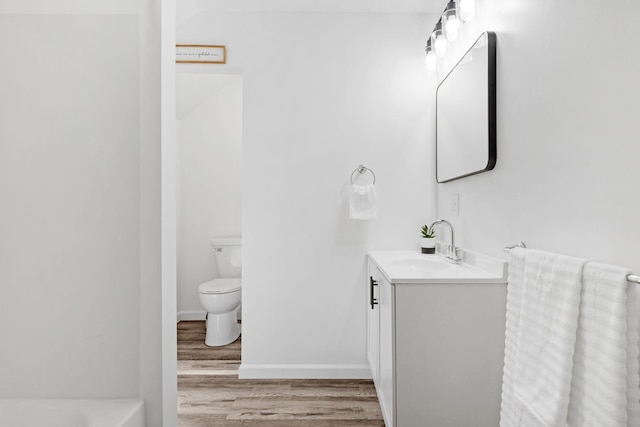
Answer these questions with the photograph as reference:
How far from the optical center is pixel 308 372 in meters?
2.23

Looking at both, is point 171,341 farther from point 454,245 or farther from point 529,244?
point 454,245

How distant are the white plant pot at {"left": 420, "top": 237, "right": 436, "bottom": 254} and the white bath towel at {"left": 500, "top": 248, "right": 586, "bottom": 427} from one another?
3.23 ft

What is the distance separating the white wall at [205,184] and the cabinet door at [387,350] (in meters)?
2.10

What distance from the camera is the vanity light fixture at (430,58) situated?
6.93ft

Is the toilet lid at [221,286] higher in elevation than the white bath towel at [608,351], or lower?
lower

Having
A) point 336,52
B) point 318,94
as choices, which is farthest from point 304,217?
point 336,52

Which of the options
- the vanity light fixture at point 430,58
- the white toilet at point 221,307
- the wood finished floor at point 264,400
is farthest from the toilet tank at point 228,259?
the vanity light fixture at point 430,58

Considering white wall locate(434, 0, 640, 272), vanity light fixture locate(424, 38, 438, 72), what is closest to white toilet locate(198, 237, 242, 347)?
white wall locate(434, 0, 640, 272)

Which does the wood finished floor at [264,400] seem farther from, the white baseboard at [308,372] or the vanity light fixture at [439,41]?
the vanity light fixture at [439,41]

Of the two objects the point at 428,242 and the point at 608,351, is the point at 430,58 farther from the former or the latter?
the point at 608,351

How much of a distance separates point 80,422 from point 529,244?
1.49m

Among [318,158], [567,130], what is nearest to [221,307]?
[318,158]

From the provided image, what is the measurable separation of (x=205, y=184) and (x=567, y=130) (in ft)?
9.85

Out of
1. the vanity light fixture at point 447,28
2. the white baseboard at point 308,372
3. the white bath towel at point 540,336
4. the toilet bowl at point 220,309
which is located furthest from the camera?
the toilet bowl at point 220,309
